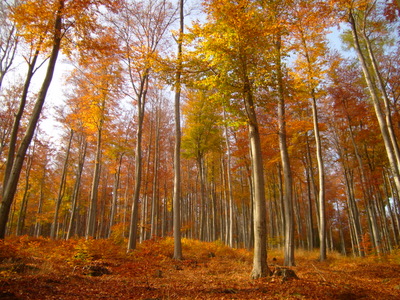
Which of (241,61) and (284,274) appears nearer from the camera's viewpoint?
(284,274)

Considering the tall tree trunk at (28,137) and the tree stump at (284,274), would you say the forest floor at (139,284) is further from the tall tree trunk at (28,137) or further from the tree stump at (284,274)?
the tall tree trunk at (28,137)

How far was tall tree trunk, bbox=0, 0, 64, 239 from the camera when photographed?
5.88 m

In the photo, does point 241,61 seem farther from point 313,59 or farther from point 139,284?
point 313,59

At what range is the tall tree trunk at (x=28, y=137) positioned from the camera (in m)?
5.88

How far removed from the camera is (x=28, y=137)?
252 inches

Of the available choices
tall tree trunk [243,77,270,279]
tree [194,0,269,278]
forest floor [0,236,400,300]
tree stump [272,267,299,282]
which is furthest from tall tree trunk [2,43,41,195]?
tree stump [272,267,299,282]

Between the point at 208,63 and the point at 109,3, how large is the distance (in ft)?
12.6

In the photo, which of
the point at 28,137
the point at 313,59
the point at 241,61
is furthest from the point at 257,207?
the point at 313,59

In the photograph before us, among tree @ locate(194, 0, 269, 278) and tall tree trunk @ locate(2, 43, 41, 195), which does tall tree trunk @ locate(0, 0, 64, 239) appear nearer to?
tall tree trunk @ locate(2, 43, 41, 195)

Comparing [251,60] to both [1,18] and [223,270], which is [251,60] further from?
[1,18]

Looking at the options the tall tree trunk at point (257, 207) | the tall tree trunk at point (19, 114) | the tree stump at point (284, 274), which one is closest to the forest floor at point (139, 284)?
the tree stump at point (284, 274)

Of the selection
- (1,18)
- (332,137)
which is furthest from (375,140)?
(1,18)

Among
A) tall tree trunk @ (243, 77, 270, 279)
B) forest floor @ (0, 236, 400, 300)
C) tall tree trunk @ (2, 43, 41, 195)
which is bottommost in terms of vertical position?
forest floor @ (0, 236, 400, 300)

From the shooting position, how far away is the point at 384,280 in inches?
229
